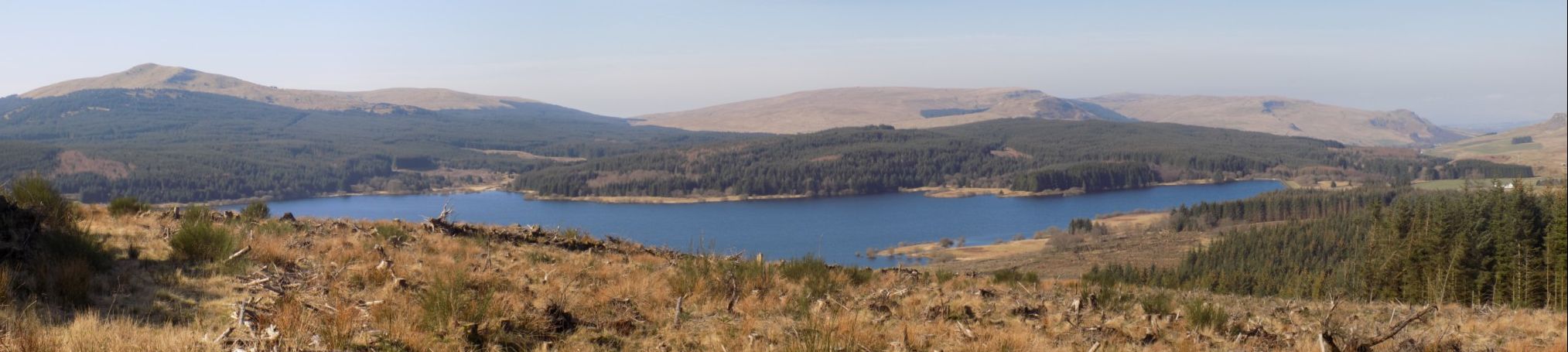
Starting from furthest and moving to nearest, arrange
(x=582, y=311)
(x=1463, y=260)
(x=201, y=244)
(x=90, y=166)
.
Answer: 1. (x=90, y=166)
2. (x=1463, y=260)
3. (x=201, y=244)
4. (x=582, y=311)

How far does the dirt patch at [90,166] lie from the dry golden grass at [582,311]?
17864cm

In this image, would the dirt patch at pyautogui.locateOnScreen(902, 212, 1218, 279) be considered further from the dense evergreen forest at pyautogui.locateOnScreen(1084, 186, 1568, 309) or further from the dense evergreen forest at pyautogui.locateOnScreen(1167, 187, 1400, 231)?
the dense evergreen forest at pyautogui.locateOnScreen(1084, 186, 1568, 309)

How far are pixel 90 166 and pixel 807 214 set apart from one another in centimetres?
13603

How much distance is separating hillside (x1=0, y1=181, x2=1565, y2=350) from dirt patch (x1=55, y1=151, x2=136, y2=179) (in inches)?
7011

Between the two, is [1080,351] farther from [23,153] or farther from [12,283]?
[23,153]

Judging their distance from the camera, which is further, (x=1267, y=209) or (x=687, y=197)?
(x=687, y=197)

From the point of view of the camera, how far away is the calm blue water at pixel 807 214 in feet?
345

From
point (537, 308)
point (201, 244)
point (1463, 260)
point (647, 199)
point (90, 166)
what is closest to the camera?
point (537, 308)

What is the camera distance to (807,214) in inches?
5546

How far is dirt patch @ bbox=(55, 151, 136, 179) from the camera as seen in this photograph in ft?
498

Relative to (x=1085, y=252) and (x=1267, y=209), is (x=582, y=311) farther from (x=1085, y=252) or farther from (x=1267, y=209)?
(x=1267, y=209)

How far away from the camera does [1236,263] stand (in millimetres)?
71062

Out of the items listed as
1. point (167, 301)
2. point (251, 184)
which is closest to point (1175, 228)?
point (167, 301)

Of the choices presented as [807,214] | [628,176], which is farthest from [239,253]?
[628,176]
